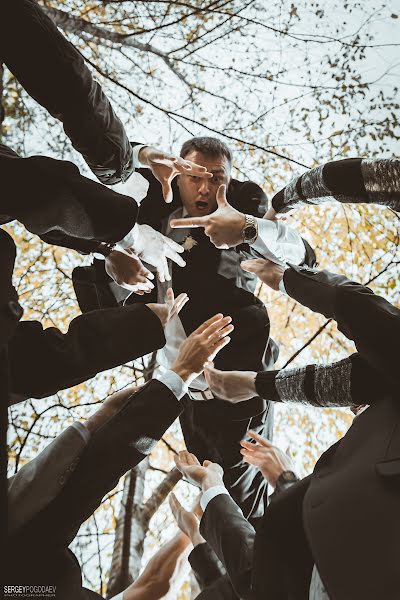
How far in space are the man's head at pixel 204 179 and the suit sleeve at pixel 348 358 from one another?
0.97 m

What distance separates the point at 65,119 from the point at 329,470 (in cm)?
184

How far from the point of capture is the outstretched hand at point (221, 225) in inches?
118

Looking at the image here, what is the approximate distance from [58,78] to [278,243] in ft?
5.23

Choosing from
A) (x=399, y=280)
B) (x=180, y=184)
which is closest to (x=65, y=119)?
(x=180, y=184)

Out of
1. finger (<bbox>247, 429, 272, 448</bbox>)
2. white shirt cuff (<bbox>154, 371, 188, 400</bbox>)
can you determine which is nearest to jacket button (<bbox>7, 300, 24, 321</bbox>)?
white shirt cuff (<bbox>154, 371, 188, 400</bbox>)

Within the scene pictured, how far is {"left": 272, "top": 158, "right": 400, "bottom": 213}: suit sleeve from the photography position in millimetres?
2197

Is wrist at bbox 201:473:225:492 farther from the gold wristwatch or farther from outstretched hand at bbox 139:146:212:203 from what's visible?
outstretched hand at bbox 139:146:212:203

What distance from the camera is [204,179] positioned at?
347 cm

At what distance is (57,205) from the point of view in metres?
2.05

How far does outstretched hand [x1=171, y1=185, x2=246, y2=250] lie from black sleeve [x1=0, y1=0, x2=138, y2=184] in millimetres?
599

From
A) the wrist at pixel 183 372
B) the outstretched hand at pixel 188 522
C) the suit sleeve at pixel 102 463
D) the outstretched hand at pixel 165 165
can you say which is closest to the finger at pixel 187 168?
the outstretched hand at pixel 165 165

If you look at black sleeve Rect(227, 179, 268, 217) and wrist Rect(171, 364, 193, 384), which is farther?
black sleeve Rect(227, 179, 268, 217)

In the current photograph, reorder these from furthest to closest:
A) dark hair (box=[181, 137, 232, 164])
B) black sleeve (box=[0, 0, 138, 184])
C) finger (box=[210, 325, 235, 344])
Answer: dark hair (box=[181, 137, 232, 164]), finger (box=[210, 325, 235, 344]), black sleeve (box=[0, 0, 138, 184])

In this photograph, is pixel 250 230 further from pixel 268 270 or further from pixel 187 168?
pixel 187 168
